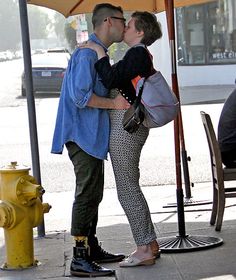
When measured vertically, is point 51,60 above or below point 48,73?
above

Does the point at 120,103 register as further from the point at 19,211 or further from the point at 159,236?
the point at 159,236

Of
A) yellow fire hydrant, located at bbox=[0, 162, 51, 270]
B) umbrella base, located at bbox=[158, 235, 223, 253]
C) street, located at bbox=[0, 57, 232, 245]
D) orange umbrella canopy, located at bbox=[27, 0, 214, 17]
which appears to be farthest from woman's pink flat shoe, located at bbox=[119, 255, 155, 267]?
orange umbrella canopy, located at bbox=[27, 0, 214, 17]

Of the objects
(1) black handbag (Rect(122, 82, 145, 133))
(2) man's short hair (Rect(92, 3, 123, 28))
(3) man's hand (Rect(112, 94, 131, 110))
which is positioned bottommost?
(1) black handbag (Rect(122, 82, 145, 133))

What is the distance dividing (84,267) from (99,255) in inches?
15.0

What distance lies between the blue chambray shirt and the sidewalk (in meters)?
0.96

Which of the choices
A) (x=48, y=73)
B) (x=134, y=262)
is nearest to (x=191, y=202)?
(x=134, y=262)

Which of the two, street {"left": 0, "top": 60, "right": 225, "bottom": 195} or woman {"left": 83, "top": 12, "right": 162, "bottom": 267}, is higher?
woman {"left": 83, "top": 12, "right": 162, "bottom": 267}

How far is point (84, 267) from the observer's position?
18.9 ft

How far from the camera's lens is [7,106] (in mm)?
26219

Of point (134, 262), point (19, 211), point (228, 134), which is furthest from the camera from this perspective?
point (228, 134)

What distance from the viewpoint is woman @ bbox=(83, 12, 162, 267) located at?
18.2 feet

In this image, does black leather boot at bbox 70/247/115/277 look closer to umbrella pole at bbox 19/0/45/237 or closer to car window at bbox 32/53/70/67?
umbrella pole at bbox 19/0/45/237

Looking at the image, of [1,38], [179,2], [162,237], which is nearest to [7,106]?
[179,2]

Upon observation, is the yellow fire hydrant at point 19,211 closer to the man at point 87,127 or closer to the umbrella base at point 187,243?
the man at point 87,127
